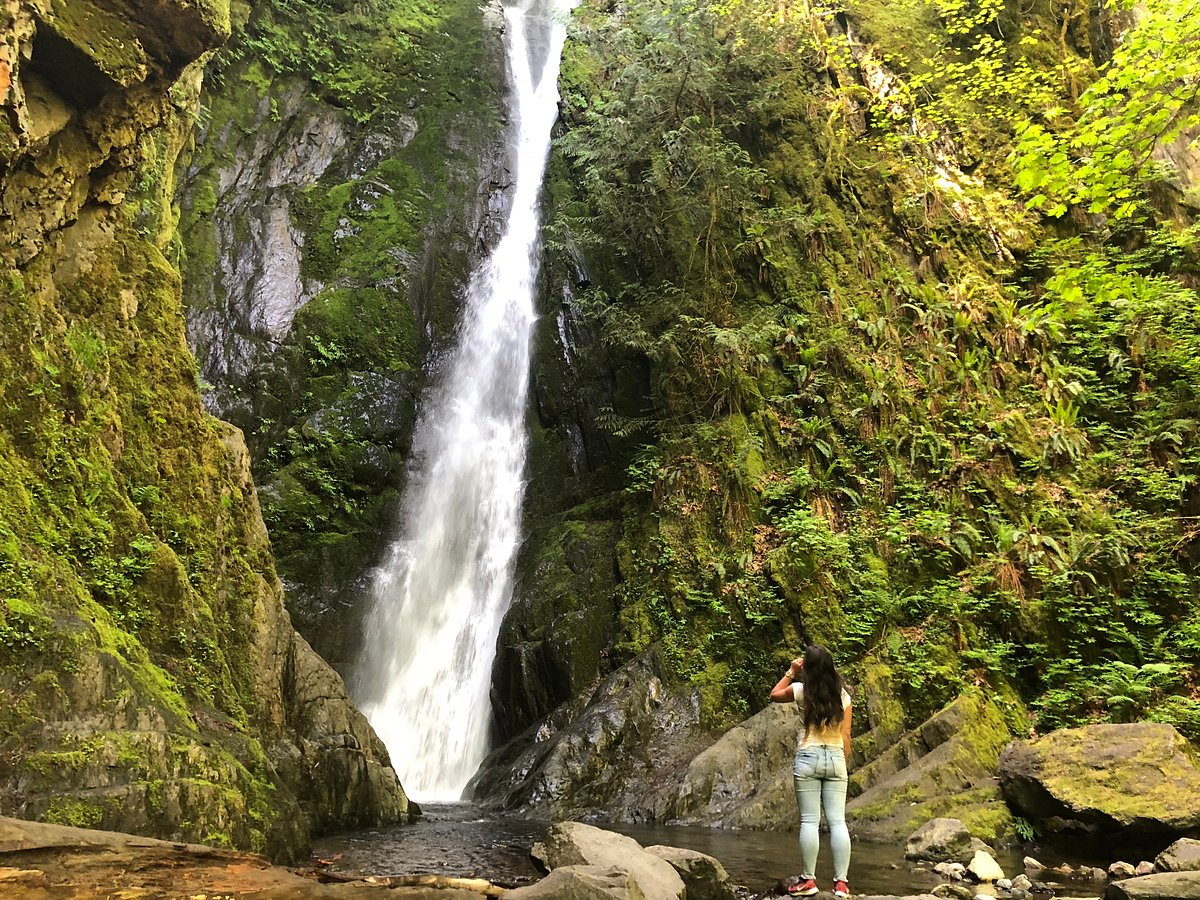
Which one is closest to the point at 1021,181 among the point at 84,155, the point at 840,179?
the point at 84,155

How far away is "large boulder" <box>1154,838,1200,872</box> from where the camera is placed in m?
4.94

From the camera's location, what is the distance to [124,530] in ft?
21.3

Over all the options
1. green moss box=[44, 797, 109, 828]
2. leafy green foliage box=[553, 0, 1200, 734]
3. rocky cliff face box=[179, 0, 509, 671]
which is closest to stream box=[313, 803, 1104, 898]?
green moss box=[44, 797, 109, 828]

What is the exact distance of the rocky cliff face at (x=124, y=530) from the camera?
4836 mm

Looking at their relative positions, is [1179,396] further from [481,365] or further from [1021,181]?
[481,365]

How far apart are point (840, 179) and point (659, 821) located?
12.7 meters

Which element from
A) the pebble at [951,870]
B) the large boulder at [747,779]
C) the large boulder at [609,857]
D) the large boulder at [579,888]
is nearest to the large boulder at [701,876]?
the large boulder at [609,857]

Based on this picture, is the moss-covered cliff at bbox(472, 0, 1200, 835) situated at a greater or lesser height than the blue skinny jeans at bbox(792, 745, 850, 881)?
greater

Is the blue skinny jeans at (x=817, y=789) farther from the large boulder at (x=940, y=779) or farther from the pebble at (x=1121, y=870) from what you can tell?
the large boulder at (x=940, y=779)

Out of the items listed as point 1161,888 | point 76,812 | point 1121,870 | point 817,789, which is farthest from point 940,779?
point 76,812

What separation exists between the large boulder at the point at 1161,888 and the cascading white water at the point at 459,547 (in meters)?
9.34

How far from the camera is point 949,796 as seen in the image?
7.31m

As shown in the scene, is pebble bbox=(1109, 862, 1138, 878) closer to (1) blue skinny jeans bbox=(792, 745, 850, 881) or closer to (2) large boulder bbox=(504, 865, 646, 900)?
(1) blue skinny jeans bbox=(792, 745, 850, 881)

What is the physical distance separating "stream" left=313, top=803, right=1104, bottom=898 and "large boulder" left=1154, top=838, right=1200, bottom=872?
1.50ft
